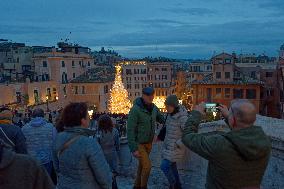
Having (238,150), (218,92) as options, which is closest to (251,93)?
(218,92)

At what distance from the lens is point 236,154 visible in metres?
3.81

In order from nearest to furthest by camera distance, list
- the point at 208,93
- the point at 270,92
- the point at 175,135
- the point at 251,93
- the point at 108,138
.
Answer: the point at 175,135 → the point at 108,138 → the point at 251,93 → the point at 208,93 → the point at 270,92

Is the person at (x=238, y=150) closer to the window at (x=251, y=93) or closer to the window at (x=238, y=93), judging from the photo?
→ the window at (x=251, y=93)

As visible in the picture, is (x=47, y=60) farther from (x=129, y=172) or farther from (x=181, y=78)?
(x=129, y=172)

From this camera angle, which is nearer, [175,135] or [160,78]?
[175,135]

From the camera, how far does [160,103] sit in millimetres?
64375

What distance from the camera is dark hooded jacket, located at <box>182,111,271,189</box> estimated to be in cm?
377

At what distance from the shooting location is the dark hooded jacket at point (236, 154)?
3771 millimetres

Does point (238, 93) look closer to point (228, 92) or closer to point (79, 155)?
point (228, 92)

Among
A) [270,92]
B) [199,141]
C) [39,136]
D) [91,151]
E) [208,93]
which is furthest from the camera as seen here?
[270,92]

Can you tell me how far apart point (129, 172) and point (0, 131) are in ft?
16.2

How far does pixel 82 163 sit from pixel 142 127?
279cm

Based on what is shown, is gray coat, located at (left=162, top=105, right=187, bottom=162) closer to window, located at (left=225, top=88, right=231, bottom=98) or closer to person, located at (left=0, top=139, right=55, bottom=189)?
person, located at (left=0, top=139, right=55, bottom=189)

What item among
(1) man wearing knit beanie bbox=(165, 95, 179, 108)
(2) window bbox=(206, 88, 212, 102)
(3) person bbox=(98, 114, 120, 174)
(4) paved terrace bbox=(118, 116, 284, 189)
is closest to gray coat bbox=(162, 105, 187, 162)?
(1) man wearing knit beanie bbox=(165, 95, 179, 108)
